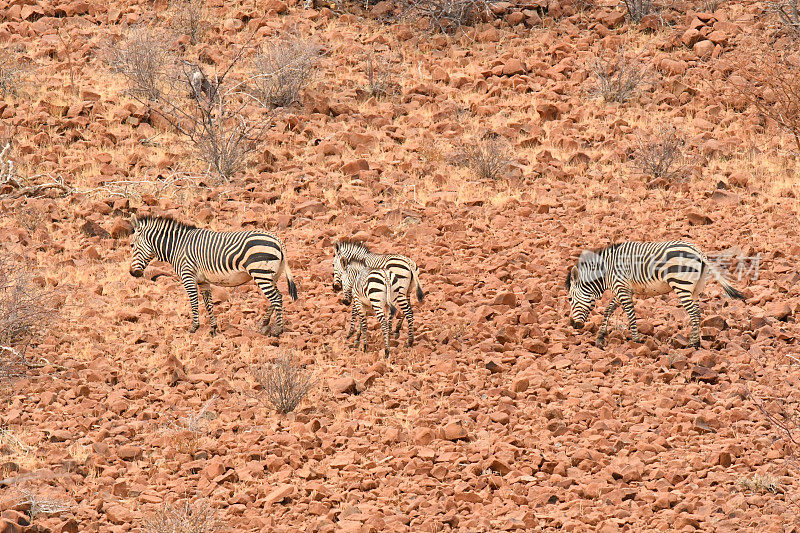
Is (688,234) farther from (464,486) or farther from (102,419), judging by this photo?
(102,419)

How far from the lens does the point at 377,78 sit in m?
19.8

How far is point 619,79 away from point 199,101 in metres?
7.49

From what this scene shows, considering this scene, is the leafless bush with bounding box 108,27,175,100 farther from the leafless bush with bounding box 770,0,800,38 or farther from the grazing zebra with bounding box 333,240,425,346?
the leafless bush with bounding box 770,0,800,38

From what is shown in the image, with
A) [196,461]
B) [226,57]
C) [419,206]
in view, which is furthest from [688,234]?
[226,57]

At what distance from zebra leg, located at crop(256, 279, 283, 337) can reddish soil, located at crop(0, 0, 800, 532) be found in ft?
0.84

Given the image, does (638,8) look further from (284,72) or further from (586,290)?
(586,290)

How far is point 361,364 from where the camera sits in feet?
37.8

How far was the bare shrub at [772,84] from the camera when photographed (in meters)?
17.1

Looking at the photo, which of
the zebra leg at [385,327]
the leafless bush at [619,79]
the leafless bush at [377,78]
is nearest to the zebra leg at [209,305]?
the zebra leg at [385,327]

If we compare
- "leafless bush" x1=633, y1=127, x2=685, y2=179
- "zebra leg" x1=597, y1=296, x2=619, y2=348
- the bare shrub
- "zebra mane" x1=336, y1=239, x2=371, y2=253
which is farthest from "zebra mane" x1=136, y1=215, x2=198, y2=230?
the bare shrub

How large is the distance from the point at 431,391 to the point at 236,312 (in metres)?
3.33

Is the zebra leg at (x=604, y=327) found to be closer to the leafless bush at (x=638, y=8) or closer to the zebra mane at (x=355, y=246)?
the zebra mane at (x=355, y=246)

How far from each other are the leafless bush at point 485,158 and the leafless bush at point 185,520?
891 cm

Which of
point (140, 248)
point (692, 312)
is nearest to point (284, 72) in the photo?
point (140, 248)
